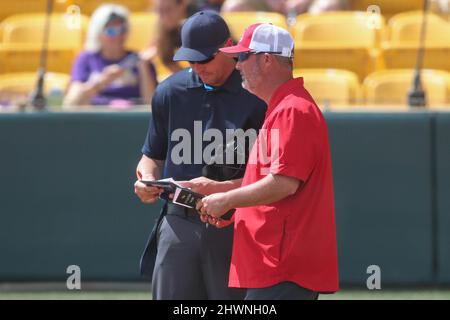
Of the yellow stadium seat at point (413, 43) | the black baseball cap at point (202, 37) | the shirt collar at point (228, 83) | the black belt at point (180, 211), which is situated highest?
the yellow stadium seat at point (413, 43)

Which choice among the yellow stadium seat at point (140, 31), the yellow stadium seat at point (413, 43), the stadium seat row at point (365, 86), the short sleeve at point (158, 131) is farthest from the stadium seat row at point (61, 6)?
the short sleeve at point (158, 131)

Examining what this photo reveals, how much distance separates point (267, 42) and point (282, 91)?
0.22 meters

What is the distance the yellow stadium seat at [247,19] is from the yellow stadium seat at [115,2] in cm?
135

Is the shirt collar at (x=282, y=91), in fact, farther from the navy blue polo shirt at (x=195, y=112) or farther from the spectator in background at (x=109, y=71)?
the spectator in background at (x=109, y=71)

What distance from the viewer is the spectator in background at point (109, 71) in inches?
330

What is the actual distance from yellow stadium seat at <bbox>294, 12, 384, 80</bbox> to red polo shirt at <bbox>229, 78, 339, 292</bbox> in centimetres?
480

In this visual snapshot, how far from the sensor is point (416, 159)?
25.3ft

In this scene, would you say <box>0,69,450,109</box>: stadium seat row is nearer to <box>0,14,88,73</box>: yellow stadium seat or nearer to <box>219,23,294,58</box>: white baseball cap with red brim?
<box>0,14,88,73</box>: yellow stadium seat

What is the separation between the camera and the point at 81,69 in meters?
8.71

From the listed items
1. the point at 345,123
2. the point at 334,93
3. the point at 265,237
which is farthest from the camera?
the point at 334,93

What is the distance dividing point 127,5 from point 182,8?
2.53 meters

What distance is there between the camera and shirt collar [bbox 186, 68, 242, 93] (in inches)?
204
